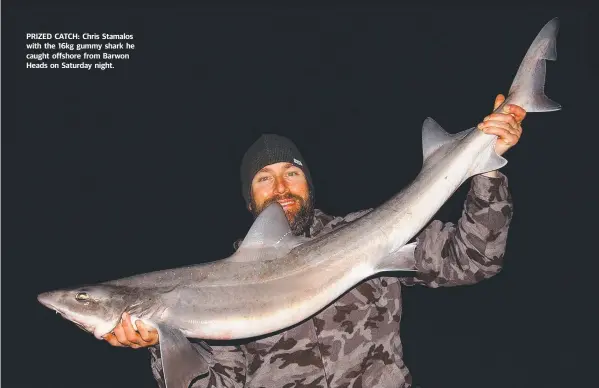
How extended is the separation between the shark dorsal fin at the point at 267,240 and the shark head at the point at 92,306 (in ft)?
2.06

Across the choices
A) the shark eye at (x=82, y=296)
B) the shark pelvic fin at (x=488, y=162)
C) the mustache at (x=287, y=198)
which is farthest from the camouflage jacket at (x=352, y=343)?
the mustache at (x=287, y=198)

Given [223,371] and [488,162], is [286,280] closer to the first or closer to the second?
[223,371]

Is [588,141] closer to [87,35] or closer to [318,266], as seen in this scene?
[87,35]

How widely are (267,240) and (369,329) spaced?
3.05ft

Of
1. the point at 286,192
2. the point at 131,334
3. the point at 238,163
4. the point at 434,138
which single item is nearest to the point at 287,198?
the point at 286,192

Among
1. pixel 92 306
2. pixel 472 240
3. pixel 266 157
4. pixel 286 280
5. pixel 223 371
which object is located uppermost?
pixel 266 157

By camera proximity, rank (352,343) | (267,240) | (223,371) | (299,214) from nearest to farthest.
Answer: (267,240) < (352,343) < (223,371) < (299,214)

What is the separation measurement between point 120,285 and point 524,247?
1896cm

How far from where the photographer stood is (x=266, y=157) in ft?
12.7

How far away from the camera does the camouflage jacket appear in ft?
9.19

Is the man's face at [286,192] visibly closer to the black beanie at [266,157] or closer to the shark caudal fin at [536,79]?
the black beanie at [266,157]

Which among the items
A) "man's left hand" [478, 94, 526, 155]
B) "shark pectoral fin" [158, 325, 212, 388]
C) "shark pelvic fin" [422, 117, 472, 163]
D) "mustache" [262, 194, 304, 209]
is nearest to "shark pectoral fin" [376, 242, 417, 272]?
"shark pelvic fin" [422, 117, 472, 163]

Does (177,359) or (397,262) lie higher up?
(397,262)

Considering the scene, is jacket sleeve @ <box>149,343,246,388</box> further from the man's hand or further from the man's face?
the man's face
